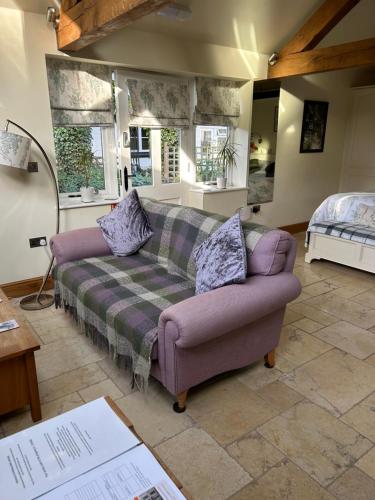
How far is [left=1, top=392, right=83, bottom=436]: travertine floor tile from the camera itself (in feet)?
6.11

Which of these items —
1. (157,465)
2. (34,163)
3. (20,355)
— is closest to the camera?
(157,465)

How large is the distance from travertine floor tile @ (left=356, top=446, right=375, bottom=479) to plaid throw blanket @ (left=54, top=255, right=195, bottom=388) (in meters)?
1.06

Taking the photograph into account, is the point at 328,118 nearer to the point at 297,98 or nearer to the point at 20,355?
the point at 297,98

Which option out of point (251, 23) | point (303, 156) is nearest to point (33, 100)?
point (251, 23)

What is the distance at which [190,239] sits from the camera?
2.57m

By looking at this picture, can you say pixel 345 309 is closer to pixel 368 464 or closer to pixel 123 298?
pixel 368 464

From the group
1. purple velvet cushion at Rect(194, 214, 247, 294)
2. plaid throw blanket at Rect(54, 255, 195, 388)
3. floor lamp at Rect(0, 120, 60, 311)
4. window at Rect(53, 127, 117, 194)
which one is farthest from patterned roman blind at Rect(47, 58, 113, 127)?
purple velvet cushion at Rect(194, 214, 247, 294)

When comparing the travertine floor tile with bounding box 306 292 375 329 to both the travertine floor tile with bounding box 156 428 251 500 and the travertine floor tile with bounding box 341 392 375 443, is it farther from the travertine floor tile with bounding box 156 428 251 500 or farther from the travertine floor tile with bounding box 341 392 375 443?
the travertine floor tile with bounding box 156 428 251 500

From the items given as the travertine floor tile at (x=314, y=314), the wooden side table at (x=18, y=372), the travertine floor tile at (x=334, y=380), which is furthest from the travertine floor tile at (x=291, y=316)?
the wooden side table at (x=18, y=372)

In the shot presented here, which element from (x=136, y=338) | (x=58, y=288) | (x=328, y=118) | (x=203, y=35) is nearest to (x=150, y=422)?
(x=136, y=338)

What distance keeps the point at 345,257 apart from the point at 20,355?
3401 mm

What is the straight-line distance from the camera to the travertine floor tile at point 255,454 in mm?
1631

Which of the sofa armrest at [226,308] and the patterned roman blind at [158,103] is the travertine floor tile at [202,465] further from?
the patterned roman blind at [158,103]

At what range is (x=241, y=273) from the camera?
6.44 feet
